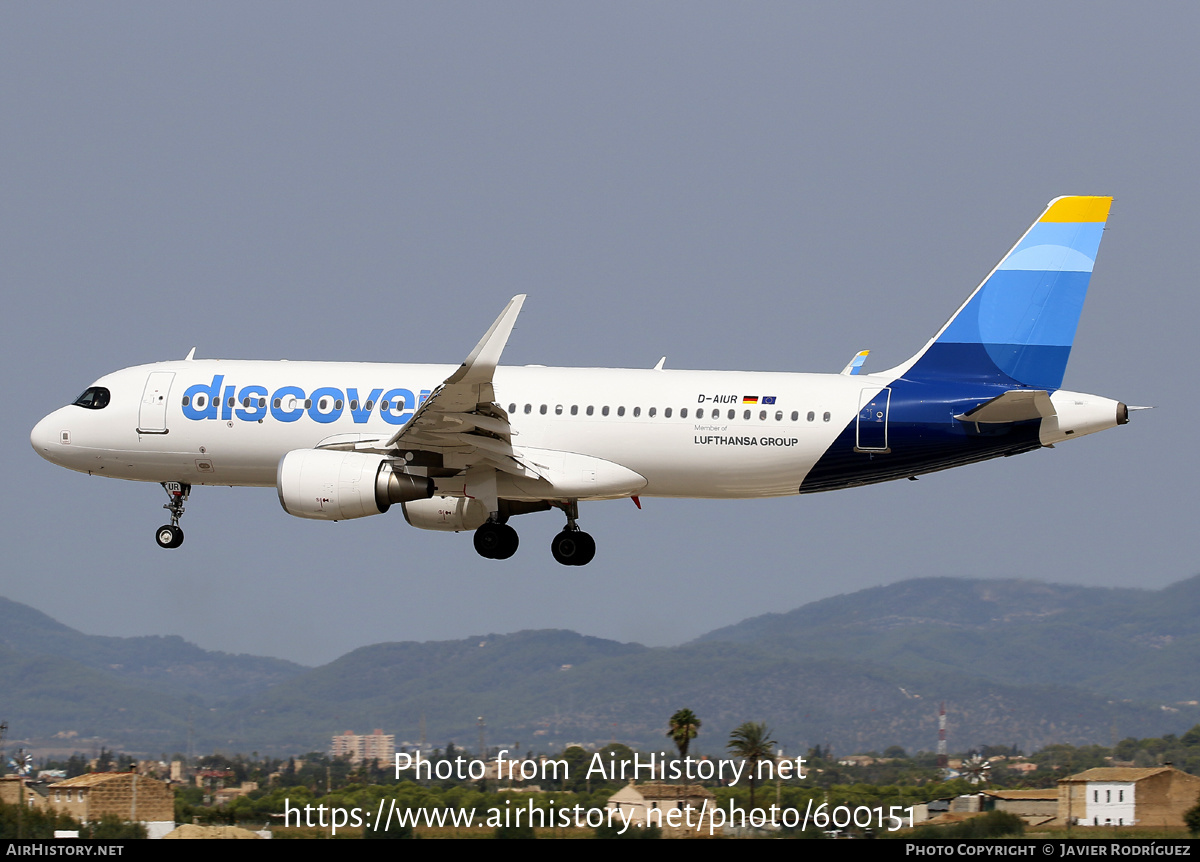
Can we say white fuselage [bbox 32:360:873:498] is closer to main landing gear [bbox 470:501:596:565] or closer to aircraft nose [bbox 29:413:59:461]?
aircraft nose [bbox 29:413:59:461]

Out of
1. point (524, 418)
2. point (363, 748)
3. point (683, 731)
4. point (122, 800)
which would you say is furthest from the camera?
point (363, 748)

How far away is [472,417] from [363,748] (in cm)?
2920

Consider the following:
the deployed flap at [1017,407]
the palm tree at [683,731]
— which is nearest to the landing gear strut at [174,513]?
the palm tree at [683,731]

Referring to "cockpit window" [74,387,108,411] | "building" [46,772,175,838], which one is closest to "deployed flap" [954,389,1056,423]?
"building" [46,772,175,838]

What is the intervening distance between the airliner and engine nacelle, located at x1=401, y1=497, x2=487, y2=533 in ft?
0.18

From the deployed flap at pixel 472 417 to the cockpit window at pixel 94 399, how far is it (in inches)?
378

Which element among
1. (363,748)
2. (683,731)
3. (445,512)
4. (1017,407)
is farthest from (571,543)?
(363,748)

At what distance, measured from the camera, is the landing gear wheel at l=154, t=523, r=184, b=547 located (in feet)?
135

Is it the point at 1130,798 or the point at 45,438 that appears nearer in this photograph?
the point at 1130,798

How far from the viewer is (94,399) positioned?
131 feet

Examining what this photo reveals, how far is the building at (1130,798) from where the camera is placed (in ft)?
104

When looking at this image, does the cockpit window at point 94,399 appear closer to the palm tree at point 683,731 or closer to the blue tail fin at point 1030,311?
the palm tree at point 683,731

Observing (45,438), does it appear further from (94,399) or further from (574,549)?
(574,549)

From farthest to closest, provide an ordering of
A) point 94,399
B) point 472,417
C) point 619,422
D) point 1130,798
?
point 94,399 < point 619,422 < point 472,417 < point 1130,798
